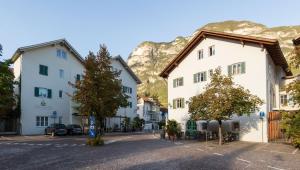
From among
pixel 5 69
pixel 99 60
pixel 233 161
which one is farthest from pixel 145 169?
pixel 5 69

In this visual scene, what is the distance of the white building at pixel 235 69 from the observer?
29922mm

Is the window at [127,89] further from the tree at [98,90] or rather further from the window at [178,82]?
the tree at [98,90]

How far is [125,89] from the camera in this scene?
62.3 metres

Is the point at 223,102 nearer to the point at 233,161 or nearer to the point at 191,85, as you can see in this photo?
the point at 233,161

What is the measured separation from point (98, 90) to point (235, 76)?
13.8 m

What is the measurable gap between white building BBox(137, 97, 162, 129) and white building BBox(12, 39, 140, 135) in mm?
35832

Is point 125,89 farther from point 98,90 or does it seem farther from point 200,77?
point 98,90

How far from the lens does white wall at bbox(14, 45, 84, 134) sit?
4325 cm

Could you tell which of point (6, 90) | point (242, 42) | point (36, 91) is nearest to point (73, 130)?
point (36, 91)

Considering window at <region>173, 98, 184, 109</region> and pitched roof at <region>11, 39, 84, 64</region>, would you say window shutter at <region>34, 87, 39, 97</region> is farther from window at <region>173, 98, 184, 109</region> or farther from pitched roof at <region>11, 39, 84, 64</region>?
window at <region>173, 98, 184, 109</region>

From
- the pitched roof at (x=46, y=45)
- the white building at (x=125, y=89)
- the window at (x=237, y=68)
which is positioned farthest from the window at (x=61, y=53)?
the window at (x=237, y=68)

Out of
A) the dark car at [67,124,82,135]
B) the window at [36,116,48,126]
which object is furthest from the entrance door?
the window at [36,116,48,126]

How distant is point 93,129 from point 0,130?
884 inches

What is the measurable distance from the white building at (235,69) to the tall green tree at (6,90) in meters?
19.1
